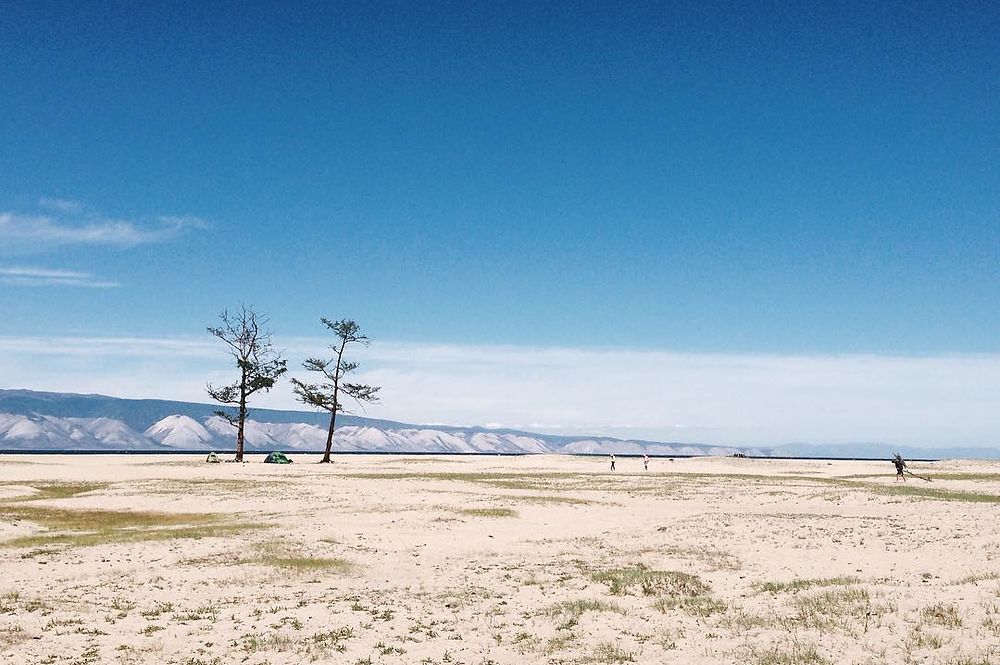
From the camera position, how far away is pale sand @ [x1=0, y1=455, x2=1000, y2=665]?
13836 mm

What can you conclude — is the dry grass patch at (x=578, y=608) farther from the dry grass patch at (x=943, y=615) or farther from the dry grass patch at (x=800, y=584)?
the dry grass patch at (x=943, y=615)

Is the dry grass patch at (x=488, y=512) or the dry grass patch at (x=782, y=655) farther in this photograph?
the dry grass patch at (x=488, y=512)

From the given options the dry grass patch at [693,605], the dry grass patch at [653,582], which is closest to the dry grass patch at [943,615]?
the dry grass patch at [693,605]

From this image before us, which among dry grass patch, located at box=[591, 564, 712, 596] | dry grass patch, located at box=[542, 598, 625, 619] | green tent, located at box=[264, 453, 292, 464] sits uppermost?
dry grass patch, located at box=[591, 564, 712, 596]

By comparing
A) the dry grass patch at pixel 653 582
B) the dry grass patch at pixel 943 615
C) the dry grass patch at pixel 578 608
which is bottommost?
the dry grass patch at pixel 578 608

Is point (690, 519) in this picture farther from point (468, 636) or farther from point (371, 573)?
point (468, 636)

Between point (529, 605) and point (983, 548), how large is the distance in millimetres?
16032

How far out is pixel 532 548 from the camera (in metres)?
26.7

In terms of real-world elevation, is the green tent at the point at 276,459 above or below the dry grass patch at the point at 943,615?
below

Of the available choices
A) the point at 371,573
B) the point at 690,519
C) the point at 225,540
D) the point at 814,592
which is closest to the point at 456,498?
the point at 690,519

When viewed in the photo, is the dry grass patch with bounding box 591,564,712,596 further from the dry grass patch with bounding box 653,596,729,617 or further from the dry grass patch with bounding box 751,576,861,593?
the dry grass patch with bounding box 751,576,861,593

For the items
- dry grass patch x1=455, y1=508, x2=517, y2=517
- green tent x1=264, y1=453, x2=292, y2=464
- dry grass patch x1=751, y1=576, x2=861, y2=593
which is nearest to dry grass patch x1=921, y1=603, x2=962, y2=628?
dry grass patch x1=751, y1=576, x2=861, y2=593

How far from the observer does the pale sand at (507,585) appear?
45.4ft

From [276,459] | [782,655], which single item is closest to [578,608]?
[782,655]
